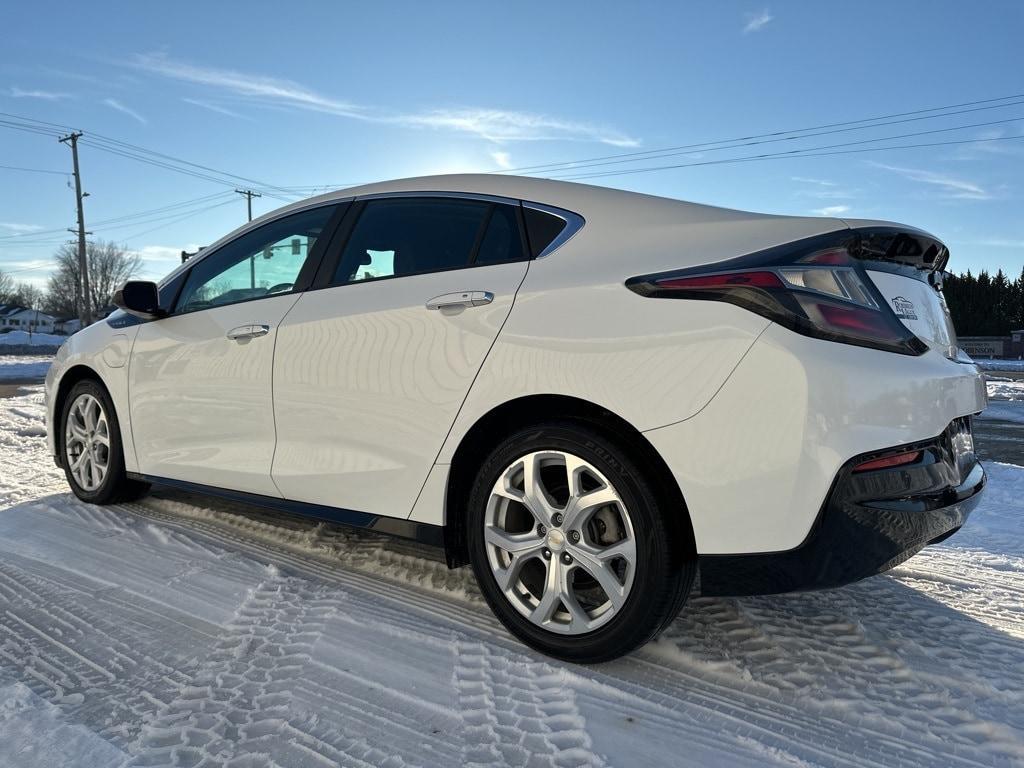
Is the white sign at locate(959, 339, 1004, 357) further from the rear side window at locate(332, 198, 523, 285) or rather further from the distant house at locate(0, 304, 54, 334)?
the distant house at locate(0, 304, 54, 334)

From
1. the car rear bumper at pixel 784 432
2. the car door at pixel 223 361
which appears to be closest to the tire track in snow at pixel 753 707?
the car rear bumper at pixel 784 432

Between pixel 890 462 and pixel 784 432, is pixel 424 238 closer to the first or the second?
pixel 784 432

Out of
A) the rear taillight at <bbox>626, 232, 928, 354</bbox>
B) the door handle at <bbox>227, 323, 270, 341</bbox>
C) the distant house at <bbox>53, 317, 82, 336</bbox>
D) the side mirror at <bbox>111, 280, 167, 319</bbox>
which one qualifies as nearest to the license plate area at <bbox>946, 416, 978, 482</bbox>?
the rear taillight at <bbox>626, 232, 928, 354</bbox>

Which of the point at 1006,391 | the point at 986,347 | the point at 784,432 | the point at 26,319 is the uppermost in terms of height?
the point at 26,319

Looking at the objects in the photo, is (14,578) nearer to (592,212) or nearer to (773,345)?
(592,212)

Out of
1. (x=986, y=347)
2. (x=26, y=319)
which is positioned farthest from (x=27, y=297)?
(x=986, y=347)

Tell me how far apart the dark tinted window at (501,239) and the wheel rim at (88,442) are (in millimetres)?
2633

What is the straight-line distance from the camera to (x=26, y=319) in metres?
113

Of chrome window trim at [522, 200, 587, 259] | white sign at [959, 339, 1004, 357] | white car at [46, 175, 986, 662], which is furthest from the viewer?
white sign at [959, 339, 1004, 357]

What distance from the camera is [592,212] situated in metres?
2.48

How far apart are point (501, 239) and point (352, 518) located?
1.20 m

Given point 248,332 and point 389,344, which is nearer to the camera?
point 389,344

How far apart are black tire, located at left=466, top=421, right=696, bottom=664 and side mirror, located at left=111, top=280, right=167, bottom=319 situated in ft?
7.55

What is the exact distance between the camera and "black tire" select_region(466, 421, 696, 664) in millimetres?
2096
